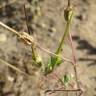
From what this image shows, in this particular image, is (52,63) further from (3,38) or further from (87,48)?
(3,38)

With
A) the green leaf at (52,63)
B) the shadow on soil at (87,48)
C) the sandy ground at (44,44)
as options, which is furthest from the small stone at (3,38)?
the green leaf at (52,63)

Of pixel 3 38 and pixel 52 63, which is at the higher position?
pixel 3 38

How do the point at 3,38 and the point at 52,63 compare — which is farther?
the point at 3,38

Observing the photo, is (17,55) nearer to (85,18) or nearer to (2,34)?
(2,34)

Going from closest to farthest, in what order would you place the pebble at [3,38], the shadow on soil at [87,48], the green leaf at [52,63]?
the green leaf at [52,63]
the shadow on soil at [87,48]
the pebble at [3,38]

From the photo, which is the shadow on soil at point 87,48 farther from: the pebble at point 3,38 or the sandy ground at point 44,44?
the pebble at point 3,38

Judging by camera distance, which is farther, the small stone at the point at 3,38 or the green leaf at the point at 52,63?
the small stone at the point at 3,38

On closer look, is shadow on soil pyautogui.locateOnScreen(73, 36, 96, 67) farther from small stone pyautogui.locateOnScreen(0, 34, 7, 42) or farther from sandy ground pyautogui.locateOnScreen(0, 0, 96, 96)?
small stone pyautogui.locateOnScreen(0, 34, 7, 42)

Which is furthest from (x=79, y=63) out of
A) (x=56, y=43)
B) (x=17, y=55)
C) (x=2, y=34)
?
(x=2, y=34)

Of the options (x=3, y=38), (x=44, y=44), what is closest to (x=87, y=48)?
(x=44, y=44)
